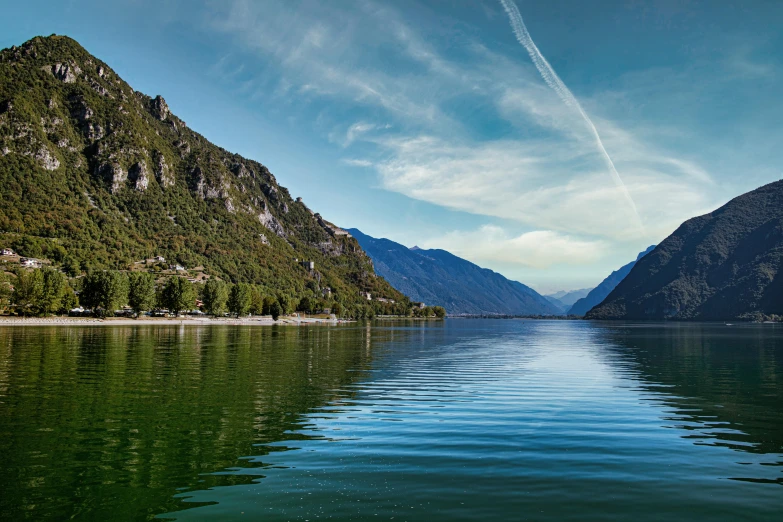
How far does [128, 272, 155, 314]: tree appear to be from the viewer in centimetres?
17775

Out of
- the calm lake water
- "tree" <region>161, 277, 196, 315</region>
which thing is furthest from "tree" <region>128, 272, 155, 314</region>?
the calm lake water

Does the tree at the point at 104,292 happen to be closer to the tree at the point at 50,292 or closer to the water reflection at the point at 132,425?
the tree at the point at 50,292

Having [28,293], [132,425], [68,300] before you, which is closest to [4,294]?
[28,293]

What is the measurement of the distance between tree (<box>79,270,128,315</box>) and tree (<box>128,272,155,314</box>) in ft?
19.5

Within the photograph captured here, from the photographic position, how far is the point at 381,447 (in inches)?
841

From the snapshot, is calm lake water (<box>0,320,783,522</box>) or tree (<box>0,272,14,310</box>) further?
tree (<box>0,272,14,310</box>)

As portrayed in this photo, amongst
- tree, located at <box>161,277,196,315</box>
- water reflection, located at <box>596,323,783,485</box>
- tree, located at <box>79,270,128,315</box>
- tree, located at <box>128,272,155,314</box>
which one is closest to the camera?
water reflection, located at <box>596,323,783,485</box>

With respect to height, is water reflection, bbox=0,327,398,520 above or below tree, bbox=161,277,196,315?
below

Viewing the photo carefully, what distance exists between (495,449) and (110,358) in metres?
49.1

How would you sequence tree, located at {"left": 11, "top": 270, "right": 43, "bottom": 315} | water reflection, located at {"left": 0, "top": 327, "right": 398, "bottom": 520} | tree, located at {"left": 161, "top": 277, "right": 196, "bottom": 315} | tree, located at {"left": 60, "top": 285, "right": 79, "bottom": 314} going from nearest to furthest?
water reflection, located at {"left": 0, "top": 327, "right": 398, "bottom": 520} → tree, located at {"left": 11, "top": 270, "right": 43, "bottom": 315} → tree, located at {"left": 60, "top": 285, "right": 79, "bottom": 314} → tree, located at {"left": 161, "top": 277, "right": 196, "bottom": 315}

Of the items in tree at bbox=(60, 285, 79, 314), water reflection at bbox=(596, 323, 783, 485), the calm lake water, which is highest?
tree at bbox=(60, 285, 79, 314)

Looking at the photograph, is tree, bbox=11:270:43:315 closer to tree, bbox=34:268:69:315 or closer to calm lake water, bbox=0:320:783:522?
tree, bbox=34:268:69:315

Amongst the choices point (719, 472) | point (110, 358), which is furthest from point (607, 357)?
point (110, 358)

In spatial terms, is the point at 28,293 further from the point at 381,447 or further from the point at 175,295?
the point at 381,447
